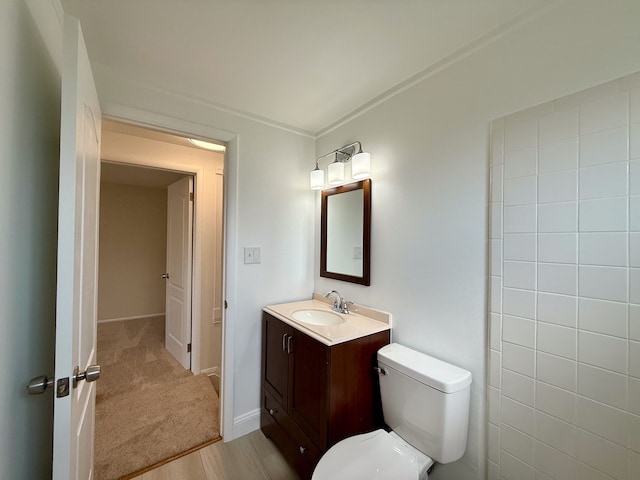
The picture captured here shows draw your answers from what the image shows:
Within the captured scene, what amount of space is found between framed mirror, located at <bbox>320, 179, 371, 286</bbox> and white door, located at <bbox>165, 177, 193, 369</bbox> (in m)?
1.51

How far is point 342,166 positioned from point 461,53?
0.88m

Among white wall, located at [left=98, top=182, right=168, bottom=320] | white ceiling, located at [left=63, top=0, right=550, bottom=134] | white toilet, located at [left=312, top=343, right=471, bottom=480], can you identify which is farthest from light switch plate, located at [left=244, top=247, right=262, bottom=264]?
white wall, located at [left=98, top=182, right=168, bottom=320]

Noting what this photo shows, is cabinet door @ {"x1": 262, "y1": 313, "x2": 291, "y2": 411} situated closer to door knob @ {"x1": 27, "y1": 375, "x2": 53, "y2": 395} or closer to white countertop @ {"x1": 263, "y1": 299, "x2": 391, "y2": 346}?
white countertop @ {"x1": 263, "y1": 299, "x2": 391, "y2": 346}

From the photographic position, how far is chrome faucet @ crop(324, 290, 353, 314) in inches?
70.8

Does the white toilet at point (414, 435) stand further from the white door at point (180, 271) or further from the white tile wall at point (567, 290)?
the white door at point (180, 271)

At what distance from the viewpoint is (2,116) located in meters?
0.66

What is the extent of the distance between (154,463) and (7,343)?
138 cm

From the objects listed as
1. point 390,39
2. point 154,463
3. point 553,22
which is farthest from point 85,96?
point 154,463

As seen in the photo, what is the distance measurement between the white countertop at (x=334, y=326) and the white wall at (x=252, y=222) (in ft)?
0.67

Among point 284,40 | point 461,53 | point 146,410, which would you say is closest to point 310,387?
point 146,410

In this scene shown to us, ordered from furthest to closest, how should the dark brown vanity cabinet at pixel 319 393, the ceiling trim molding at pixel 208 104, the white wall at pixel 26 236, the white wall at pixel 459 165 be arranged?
the ceiling trim molding at pixel 208 104
the dark brown vanity cabinet at pixel 319 393
the white wall at pixel 459 165
the white wall at pixel 26 236

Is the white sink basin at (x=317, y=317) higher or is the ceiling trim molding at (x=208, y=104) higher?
the ceiling trim molding at (x=208, y=104)

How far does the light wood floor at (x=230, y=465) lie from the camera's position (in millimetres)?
1497

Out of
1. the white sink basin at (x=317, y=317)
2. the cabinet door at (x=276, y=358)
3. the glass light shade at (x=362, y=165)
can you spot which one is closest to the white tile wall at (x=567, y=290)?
the glass light shade at (x=362, y=165)
